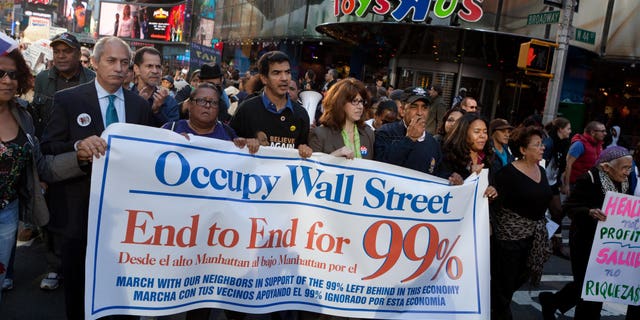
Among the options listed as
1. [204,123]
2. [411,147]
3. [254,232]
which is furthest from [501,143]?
[204,123]

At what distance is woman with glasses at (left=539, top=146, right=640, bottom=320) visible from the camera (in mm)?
4539

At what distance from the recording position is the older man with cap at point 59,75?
196 inches

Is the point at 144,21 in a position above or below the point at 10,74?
above

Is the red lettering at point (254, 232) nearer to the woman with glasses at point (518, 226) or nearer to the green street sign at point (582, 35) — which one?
the woman with glasses at point (518, 226)

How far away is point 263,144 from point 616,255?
3.18m

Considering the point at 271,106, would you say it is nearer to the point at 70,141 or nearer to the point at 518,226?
the point at 70,141

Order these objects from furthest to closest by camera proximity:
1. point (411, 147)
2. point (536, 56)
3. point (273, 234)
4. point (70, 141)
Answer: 1. point (536, 56)
2. point (411, 147)
3. point (273, 234)
4. point (70, 141)

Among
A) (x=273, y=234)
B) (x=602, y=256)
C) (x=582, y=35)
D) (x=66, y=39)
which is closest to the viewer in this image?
(x=273, y=234)

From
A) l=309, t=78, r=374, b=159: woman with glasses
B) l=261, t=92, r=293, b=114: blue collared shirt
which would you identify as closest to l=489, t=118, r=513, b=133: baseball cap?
l=309, t=78, r=374, b=159: woman with glasses

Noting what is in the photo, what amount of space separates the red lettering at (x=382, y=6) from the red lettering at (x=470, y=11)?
2.17 metres

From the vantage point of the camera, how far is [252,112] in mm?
3906

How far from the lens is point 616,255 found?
456 centimetres

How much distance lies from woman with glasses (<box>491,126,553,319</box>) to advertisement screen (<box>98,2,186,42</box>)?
49788 millimetres

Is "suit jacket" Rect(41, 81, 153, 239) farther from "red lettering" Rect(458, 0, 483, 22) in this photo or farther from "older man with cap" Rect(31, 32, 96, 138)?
"red lettering" Rect(458, 0, 483, 22)
